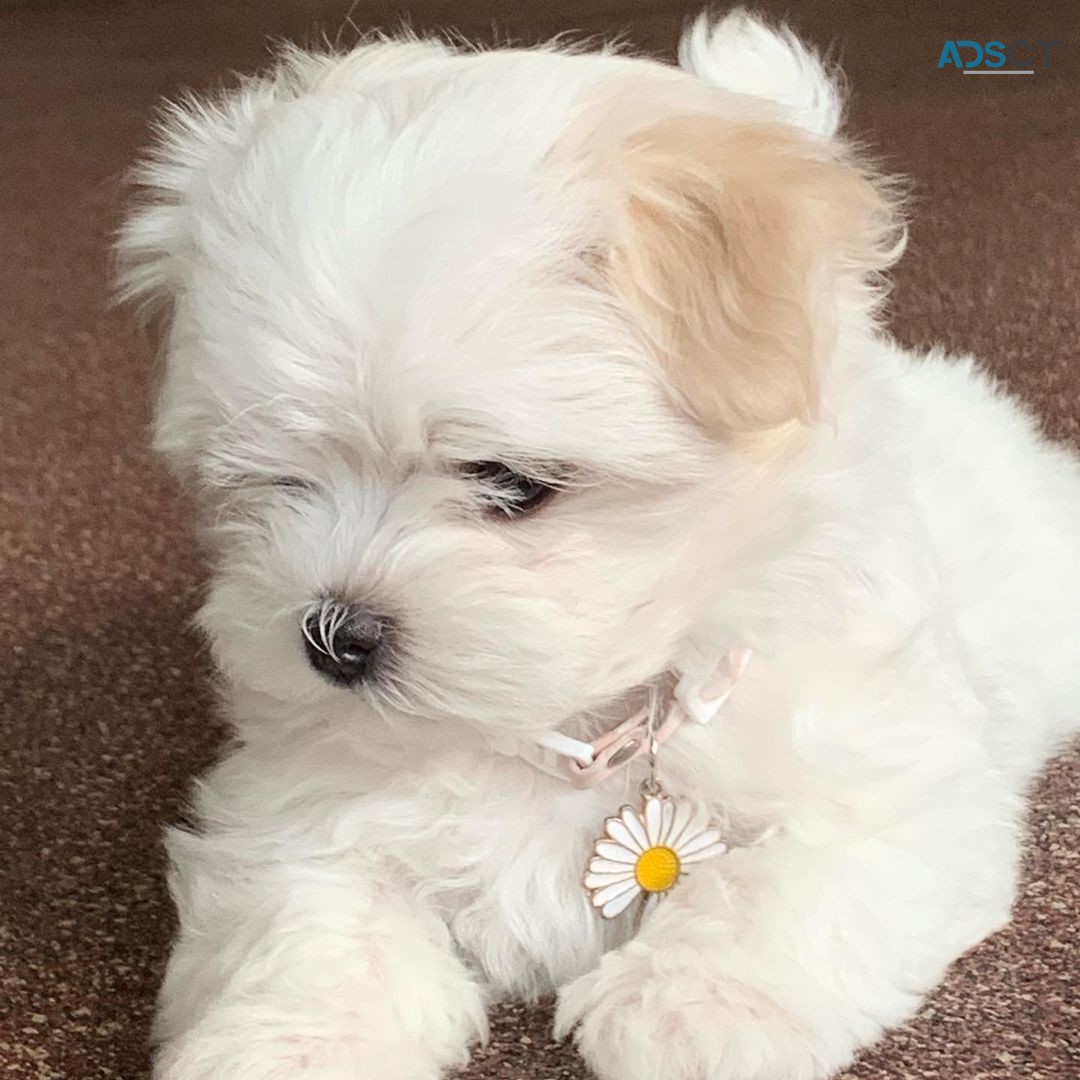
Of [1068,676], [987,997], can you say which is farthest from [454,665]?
[1068,676]

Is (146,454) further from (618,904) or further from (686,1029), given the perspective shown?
(686,1029)

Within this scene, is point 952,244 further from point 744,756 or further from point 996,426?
point 744,756

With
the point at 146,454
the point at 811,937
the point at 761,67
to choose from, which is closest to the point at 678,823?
the point at 811,937

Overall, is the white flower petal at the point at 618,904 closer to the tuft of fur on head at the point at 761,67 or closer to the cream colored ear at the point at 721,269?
the cream colored ear at the point at 721,269

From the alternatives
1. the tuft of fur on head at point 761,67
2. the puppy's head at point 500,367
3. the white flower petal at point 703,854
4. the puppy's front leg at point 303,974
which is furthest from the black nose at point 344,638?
the tuft of fur on head at point 761,67

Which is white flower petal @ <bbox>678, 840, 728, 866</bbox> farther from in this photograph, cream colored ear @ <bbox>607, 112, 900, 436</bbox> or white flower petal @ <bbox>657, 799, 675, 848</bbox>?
cream colored ear @ <bbox>607, 112, 900, 436</bbox>

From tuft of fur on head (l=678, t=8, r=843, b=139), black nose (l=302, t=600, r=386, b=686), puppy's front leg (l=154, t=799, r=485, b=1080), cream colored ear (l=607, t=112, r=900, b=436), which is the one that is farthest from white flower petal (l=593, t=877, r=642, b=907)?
tuft of fur on head (l=678, t=8, r=843, b=139)
